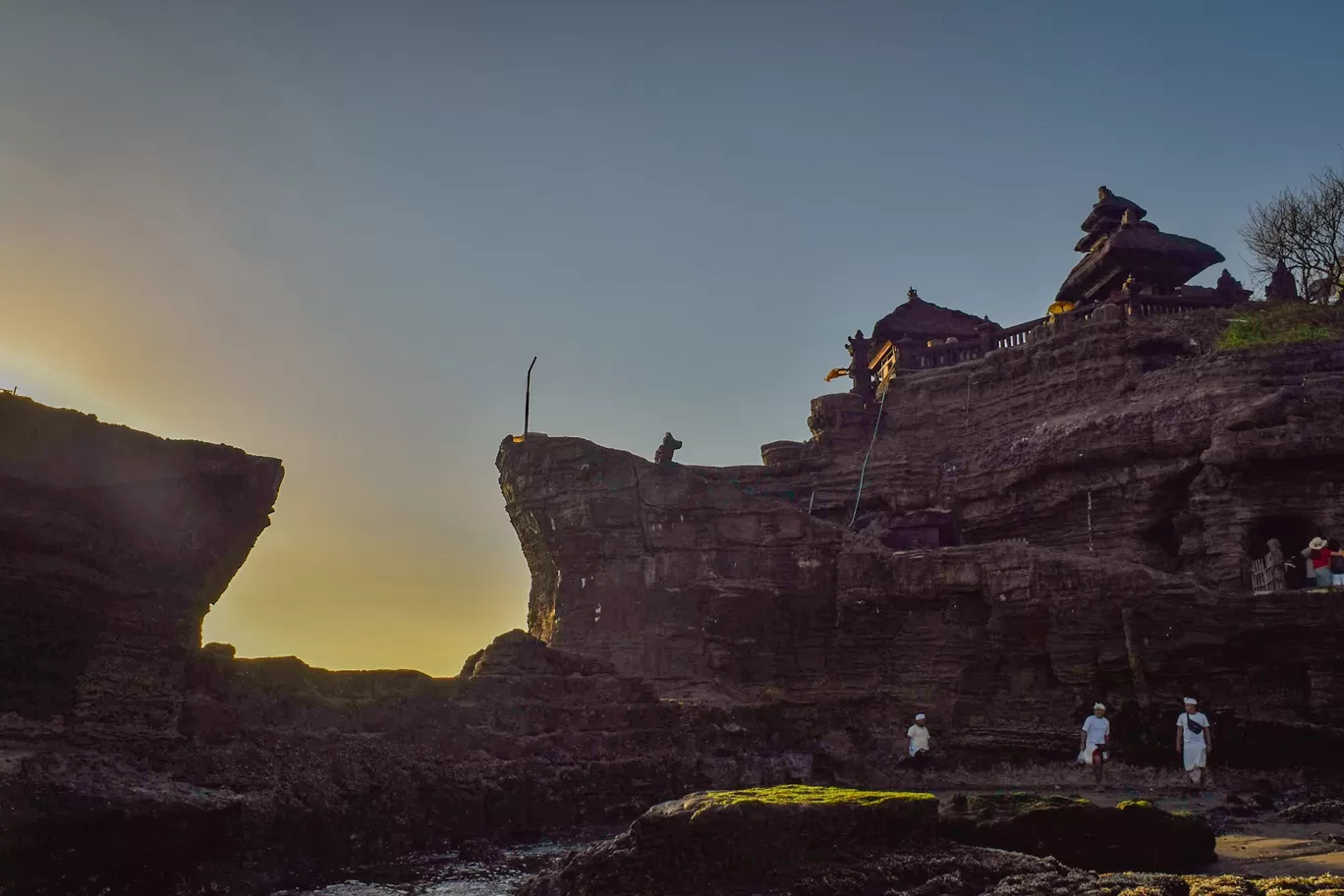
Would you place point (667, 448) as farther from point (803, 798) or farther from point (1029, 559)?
point (803, 798)

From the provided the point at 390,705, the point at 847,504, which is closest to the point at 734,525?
the point at 847,504

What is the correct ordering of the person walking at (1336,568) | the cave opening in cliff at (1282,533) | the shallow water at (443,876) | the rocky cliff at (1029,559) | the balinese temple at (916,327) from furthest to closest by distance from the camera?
the balinese temple at (916,327)
the cave opening in cliff at (1282,533)
the person walking at (1336,568)
the rocky cliff at (1029,559)
the shallow water at (443,876)

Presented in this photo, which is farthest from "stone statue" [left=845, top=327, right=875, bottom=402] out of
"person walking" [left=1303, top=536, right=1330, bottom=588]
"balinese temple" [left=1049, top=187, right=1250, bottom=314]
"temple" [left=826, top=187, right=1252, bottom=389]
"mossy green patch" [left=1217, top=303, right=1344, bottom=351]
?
"person walking" [left=1303, top=536, right=1330, bottom=588]

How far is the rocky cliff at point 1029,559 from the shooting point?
76.5 ft

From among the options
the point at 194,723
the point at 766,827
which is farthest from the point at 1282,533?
the point at 194,723

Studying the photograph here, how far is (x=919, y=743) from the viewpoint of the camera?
23516 mm

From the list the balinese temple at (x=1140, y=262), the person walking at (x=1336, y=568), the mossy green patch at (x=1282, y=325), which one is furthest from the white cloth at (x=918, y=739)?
the balinese temple at (x=1140, y=262)

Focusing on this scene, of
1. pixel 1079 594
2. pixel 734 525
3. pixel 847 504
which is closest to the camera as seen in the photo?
pixel 1079 594

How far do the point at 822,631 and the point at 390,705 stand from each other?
41.9ft

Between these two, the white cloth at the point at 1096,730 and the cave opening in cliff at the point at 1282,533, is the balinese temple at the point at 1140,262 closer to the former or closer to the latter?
the cave opening in cliff at the point at 1282,533

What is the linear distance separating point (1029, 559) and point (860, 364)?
2182 cm

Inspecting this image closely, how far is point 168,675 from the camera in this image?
1568 cm

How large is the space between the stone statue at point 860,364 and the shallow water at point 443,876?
3086 centimetres

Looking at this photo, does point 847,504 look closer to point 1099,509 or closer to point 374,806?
point 1099,509
